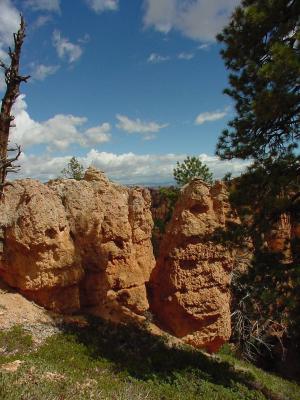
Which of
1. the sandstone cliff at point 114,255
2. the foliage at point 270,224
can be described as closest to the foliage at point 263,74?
the foliage at point 270,224

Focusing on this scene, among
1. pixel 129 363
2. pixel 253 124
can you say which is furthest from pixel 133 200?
pixel 253 124

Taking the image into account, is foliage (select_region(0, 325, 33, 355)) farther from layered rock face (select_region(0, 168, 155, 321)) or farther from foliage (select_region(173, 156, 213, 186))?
foliage (select_region(173, 156, 213, 186))

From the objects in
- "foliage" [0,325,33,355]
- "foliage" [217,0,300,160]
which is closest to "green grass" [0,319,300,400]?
"foliage" [0,325,33,355]

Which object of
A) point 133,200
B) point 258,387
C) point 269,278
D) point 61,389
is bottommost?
point 258,387

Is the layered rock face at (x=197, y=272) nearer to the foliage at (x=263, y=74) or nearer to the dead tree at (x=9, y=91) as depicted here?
the foliage at (x=263, y=74)

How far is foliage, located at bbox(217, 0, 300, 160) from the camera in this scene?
9.72 metres

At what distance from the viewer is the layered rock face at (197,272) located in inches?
718

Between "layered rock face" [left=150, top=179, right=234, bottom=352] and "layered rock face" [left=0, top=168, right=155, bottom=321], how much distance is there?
207 centimetres

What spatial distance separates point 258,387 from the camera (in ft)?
55.2

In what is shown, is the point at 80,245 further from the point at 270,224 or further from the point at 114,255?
the point at 270,224

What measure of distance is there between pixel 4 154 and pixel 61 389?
618 centimetres

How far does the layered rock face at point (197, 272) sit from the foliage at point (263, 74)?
20.1ft

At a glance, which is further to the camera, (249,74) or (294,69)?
(249,74)

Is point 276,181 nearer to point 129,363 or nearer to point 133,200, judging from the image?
point 129,363
